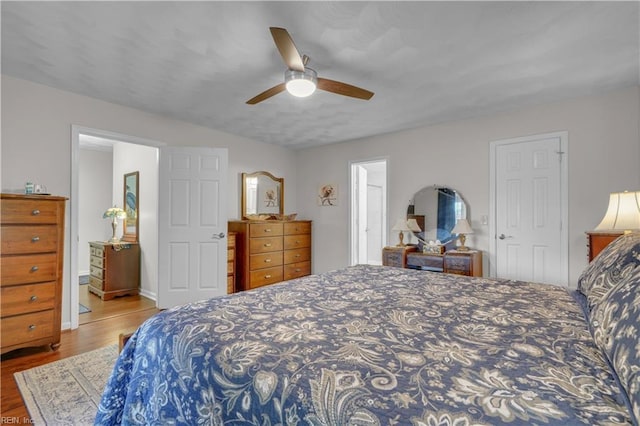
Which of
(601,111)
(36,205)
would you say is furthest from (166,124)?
(601,111)

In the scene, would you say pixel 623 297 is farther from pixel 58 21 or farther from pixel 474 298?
pixel 58 21

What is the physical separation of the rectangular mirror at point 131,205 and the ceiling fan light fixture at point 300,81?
11.5ft

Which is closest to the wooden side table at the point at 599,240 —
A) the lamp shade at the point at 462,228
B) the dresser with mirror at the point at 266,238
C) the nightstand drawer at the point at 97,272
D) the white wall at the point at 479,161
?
the white wall at the point at 479,161

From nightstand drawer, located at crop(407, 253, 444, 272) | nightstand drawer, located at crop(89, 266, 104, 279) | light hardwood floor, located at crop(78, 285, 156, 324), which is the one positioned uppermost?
nightstand drawer, located at crop(407, 253, 444, 272)

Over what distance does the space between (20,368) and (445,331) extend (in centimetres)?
308

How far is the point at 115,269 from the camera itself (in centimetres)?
442

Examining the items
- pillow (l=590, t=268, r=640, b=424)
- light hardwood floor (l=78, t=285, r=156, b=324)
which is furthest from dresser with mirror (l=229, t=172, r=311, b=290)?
pillow (l=590, t=268, r=640, b=424)

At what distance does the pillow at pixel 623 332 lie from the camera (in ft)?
2.18

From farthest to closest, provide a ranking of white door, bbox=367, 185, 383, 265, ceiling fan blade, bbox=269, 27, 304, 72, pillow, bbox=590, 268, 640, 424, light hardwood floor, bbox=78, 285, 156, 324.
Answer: white door, bbox=367, 185, 383, 265, light hardwood floor, bbox=78, 285, 156, 324, ceiling fan blade, bbox=269, 27, 304, 72, pillow, bbox=590, 268, 640, 424

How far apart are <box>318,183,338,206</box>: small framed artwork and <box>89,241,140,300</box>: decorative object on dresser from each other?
9.76ft

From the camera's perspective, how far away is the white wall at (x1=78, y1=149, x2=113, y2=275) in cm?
577

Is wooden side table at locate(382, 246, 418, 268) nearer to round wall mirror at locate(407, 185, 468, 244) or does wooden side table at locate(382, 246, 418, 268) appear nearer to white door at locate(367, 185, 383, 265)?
round wall mirror at locate(407, 185, 468, 244)

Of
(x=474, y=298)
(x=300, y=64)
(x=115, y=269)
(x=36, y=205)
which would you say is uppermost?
(x=300, y=64)

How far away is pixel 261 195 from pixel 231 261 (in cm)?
127
